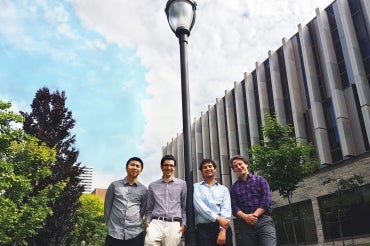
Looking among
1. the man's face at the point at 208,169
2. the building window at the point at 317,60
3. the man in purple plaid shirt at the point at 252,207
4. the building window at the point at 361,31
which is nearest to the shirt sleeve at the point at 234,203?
the man in purple plaid shirt at the point at 252,207

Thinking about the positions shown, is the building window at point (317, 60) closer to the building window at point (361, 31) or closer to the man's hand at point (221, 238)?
the building window at point (361, 31)

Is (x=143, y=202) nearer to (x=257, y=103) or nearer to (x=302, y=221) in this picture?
(x=302, y=221)

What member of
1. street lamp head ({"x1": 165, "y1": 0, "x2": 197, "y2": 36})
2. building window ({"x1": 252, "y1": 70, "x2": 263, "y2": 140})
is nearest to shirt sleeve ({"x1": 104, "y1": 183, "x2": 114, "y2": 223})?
street lamp head ({"x1": 165, "y1": 0, "x2": 197, "y2": 36})

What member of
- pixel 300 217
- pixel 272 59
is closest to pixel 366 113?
pixel 300 217

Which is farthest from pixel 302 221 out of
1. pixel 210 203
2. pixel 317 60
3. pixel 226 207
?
pixel 210 203

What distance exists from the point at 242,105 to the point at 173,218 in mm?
28045

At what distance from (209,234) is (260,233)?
0.73m

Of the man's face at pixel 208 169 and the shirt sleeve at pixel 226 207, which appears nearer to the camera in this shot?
the shirt sleeve at pixel 226 207

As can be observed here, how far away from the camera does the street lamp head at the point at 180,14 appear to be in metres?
5.20

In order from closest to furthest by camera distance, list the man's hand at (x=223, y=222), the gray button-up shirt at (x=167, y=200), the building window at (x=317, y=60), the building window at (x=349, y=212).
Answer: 1. the man's hand at (x=223, y=222)
2. the gray button-up shirt at (x=167, y=200)
3. the building window at (x=349, y=212)
4. the building window at (x=317, y=60)

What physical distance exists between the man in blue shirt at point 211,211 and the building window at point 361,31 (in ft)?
60.2

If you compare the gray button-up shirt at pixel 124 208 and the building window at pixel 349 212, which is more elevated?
the building window at pixel 349 212

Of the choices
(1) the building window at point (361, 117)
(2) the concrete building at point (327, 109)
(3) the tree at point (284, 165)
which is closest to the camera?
(3) the tree at point (284, 165)

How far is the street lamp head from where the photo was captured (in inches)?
205
